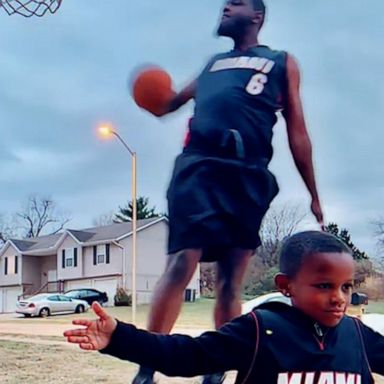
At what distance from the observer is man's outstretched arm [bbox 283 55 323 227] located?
2430 millimetres

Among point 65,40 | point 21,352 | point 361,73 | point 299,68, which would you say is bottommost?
point 21,352

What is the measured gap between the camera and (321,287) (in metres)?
1.75

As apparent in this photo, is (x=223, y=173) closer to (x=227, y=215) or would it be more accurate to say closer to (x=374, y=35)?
(x=227, y=215)

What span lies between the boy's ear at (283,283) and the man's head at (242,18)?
3.26ft

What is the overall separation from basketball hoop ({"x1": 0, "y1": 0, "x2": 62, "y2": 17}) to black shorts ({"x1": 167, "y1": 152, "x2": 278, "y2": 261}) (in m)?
1.09

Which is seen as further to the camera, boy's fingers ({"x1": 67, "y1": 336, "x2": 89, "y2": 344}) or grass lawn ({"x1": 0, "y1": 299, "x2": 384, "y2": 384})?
grass lawn ({"x1": 0, "y1": 299, "x2": 384, "y2": 384})

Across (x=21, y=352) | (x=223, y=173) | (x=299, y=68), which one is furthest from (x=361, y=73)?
(x=21, y=352)

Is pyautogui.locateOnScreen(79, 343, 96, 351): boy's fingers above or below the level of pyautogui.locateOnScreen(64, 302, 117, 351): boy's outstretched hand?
below

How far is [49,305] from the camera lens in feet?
28.7

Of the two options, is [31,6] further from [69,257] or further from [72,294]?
[69,257]

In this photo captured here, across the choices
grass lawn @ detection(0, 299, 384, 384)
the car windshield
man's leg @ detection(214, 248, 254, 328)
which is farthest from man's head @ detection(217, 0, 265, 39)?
the car windshield

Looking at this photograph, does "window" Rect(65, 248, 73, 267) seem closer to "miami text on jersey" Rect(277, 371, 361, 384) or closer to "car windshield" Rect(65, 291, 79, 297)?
"car windshield" Rect(65, 291, 79, 297)

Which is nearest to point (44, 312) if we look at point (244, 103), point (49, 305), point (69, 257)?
point (49, 305)

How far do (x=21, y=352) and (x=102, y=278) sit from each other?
2.37m
